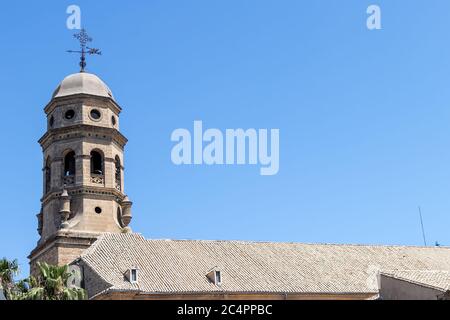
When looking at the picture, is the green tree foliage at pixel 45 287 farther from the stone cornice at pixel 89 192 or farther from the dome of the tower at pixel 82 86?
the dome of the tower at pixel 82 86

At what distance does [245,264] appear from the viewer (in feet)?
151

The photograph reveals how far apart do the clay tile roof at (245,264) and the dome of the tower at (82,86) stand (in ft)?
34.8

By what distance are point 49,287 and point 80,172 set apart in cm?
1547

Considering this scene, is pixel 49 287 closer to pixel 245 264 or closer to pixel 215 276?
pixel 215 276

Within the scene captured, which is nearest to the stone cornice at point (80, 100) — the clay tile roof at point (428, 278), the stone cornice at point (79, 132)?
the stone cornice at point (79, 132)

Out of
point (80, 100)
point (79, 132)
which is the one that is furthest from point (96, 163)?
point (80, 100)

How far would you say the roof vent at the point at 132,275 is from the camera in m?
41.4

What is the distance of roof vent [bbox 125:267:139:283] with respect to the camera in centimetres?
4138

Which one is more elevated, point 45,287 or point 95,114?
point 95,114

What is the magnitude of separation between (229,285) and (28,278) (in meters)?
11.7

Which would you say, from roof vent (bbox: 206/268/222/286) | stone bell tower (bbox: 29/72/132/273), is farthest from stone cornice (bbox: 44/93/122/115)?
roof vent (bbox: 206/268/222/286)
